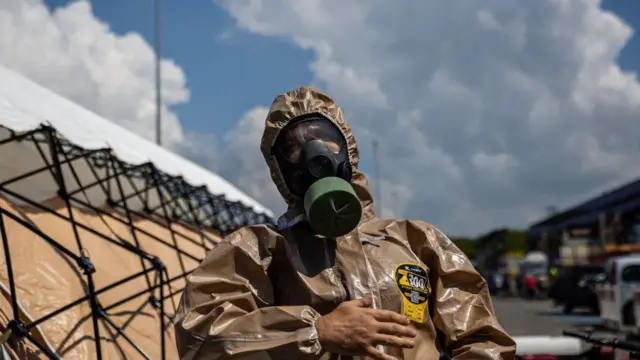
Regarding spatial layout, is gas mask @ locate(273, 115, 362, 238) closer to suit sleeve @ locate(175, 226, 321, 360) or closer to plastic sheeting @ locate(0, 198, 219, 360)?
suit sleeve @ locate(175, 226, 321, 360)

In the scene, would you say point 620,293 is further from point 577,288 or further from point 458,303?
point 458,303

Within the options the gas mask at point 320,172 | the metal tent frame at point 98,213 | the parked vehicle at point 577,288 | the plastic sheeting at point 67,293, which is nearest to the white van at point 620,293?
the parked vehicle at point 577,288

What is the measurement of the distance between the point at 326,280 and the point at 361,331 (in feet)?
0.78

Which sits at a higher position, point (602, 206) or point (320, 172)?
point (602, 206)

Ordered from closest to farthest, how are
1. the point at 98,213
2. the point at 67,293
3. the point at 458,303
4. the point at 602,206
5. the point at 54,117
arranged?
the point at 458,303, the point at 67,293, the point at 54,117, the point at 98,213, the point at 602,206

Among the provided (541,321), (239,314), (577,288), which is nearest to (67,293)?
(239,314)

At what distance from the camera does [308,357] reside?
190 cm

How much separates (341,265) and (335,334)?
0.27 metres

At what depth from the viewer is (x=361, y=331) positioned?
6.21ft

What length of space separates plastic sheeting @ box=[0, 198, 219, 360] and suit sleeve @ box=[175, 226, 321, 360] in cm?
271

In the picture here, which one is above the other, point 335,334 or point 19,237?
point 19,237

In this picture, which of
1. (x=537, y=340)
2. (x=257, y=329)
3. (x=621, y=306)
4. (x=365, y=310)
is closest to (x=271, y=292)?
(x=257, y=329)

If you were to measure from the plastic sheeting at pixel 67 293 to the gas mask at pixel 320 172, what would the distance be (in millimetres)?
2829

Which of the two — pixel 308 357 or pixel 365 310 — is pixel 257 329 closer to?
pixel 308 357
